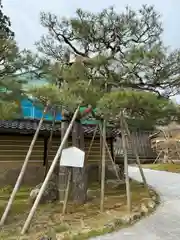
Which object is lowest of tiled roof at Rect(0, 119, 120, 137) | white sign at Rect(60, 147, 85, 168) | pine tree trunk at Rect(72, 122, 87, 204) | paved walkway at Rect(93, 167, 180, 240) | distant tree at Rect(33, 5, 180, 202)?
paved walkway at Rect(93, 167, 180, 240)

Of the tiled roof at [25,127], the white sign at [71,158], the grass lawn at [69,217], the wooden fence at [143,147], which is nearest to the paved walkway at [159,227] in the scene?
the grass lawn at [69,217]

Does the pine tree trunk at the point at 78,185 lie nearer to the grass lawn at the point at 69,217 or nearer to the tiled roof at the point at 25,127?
the grass lawn at the point at 69,217

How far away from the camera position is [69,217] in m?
4.89

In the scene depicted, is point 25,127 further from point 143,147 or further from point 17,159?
point 143,147

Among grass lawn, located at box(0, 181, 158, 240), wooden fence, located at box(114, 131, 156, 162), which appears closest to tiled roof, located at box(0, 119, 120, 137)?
grass lawn, located at box(0, 181, 158, 240)

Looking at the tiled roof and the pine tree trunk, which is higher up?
the tiled roof

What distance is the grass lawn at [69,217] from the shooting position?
3.91 meters

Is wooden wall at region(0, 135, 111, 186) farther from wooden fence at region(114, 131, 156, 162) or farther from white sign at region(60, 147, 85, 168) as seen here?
wooden fence at region(114, 131, 156, 162)

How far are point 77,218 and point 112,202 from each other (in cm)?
147

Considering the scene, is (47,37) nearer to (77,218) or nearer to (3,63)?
(3,63)

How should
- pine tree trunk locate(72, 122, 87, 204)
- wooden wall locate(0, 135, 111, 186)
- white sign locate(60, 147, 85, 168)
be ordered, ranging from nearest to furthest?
1. white sign locate(60, 147, 85, 168)
2. pine tree trunk locate(72, 122, 87, 204)
3. wooden wall locate(0, 135, 111, 186)

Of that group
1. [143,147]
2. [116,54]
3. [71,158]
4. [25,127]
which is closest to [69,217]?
[71,158]

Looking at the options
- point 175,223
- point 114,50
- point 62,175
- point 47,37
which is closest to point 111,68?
point 114,50

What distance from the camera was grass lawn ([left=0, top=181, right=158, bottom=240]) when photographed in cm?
391
